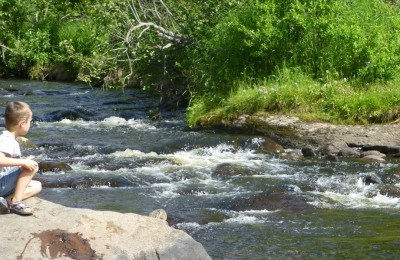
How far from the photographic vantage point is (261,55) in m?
17.7

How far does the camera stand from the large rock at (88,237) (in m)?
6.18

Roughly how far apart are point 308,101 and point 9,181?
412 inches

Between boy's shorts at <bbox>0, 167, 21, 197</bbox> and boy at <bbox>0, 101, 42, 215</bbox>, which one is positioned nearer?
boy at <bbox>0, 101, 42, 215</bbox>

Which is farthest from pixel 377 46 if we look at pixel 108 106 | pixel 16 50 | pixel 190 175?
pixel 16 50

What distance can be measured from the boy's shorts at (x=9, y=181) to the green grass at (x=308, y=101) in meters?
9.96

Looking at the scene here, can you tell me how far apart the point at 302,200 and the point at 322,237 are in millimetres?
1728

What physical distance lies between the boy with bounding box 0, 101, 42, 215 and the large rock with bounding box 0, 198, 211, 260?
14cm

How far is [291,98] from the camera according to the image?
1659 centimetres

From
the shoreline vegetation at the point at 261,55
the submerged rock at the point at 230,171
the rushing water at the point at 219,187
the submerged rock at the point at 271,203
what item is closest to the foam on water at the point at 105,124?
the rushing water at the point at 219,187

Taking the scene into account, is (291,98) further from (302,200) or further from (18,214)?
(18,214)

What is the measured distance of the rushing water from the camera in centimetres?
933

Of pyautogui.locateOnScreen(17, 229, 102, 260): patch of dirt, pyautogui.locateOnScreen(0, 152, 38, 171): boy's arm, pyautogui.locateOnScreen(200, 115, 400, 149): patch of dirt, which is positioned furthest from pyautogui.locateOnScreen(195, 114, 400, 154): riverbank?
pyautogui.locateOnScreen(17, 229, 102, 260): patch of dirt

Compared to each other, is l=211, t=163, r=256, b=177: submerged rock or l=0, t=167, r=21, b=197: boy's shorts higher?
l=0, t=167, r=21, b=197: boy's shorts

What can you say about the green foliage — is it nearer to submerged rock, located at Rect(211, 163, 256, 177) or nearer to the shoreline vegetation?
the shoreline vegetation
